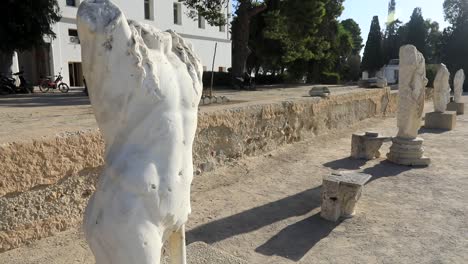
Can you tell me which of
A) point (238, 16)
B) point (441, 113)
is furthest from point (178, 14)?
point (441, 113)

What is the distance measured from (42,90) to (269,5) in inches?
410

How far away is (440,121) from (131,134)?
11195 millimetres

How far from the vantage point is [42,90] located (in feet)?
51.2

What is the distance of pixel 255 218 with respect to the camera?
442cm

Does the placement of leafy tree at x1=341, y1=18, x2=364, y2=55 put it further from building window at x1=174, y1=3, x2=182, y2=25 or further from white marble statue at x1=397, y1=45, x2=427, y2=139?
white marble statue at x1=397, y1=45, x2=427, y2=139

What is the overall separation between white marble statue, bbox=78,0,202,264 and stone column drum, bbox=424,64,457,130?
433 inches

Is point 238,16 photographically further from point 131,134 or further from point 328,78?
point 131,134

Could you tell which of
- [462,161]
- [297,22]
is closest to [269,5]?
[297,22]

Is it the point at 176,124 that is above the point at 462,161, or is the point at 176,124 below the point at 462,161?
above

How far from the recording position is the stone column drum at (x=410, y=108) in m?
6.81

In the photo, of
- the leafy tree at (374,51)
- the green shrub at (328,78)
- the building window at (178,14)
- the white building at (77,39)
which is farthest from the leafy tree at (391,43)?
the building window at (178,14)

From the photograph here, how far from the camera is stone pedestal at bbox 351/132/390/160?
23.5 feet

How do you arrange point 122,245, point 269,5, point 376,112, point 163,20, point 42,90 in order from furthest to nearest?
1. point 163,20
2. point 269,5
3. point 42,90
4. point 376,112
5. point 122,245

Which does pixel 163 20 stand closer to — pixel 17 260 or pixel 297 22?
pixel 297 22
